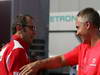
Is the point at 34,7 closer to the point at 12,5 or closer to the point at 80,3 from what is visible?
the point at 12,5

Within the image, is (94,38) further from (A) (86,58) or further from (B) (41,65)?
(B) (41,65)

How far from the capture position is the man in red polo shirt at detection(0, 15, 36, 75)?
3006 mm

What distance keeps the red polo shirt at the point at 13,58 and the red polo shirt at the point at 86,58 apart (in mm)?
391

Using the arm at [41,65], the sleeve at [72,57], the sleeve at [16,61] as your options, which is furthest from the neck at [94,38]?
the sleeve at [16,61]

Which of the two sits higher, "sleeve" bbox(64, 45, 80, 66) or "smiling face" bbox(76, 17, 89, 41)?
"smiling face" bbox(76, 17, 89, 41)

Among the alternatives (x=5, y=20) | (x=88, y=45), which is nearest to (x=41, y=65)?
(x=88, y=45)

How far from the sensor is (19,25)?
323 cm

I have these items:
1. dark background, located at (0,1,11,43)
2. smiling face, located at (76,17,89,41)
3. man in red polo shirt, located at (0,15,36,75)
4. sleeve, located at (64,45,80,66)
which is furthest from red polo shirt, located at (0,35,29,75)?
dark background, located at (0,1,11,43)

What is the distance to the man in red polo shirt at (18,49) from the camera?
3.01 metres

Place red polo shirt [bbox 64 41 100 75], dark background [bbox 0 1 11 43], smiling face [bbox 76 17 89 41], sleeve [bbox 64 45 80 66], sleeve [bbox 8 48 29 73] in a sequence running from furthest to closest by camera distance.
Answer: dark background [bbox 0 1 11 43]
sleeve [bbox 8 48 29 73]
sleeve [bbox 64 45 80 66]
smiling face [bbox 76 17 89 41]
red polo shirt [bbox 64 41 100 75]

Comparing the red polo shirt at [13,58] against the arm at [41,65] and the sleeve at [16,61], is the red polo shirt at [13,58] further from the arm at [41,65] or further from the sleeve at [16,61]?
the arm at [41,65]

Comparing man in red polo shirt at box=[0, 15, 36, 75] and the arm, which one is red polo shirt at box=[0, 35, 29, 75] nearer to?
man in red polo shirt at box=[0, 15, 36, 75]

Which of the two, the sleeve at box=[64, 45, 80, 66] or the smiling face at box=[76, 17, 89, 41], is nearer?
the smiling face at box=[76, 17, 89, 41]

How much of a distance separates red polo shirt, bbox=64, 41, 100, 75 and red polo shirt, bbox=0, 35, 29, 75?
391mm
